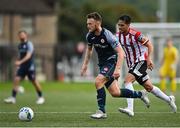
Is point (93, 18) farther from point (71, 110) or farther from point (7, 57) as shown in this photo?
point (7, 57)

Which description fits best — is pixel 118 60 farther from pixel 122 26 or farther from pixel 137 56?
pixel 137 56

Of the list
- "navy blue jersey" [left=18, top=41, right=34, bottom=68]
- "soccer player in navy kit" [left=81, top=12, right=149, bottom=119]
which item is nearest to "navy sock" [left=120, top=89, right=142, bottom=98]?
"soccer player in navy kit" [left=81, top=12, right=149, bottom=119]

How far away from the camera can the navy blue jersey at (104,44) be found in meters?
16.2

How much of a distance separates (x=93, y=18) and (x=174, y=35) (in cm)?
2403

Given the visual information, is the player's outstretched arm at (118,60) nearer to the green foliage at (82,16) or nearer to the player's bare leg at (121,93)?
the player's bare leg at (121,93)

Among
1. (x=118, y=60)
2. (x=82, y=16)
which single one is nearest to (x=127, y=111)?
(x=118, y=60)

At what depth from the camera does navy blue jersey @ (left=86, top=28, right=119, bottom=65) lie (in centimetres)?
1625

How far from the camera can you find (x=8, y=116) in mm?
17188

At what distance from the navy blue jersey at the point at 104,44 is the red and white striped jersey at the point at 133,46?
858 mm

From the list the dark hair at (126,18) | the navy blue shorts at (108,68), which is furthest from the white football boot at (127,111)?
the dark hair at (126,18)

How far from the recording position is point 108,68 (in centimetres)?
1644

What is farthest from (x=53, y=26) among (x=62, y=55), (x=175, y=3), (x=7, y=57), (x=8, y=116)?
(x=8, y=116)

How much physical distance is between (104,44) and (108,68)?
1.67 ft

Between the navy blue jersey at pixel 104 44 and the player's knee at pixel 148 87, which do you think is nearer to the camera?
the navy blue jersey at pixel 104 44
